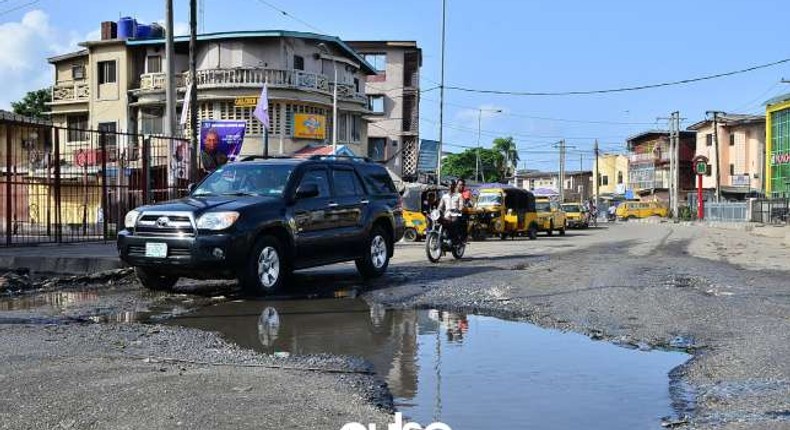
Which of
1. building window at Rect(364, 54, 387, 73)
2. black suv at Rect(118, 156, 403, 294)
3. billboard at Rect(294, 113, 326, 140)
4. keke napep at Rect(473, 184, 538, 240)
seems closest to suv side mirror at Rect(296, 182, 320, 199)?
black suv at Rect(118, 156, 403, 294)

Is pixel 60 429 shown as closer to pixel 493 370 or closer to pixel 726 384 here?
pixel 493 370

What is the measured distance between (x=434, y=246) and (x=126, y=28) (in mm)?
33057

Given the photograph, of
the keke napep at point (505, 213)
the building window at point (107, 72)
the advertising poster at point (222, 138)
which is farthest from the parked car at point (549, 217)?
the building window at point (107, 72)

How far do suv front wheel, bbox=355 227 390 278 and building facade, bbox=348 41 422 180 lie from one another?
147 ft

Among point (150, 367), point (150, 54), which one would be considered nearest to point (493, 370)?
point (150, 367)

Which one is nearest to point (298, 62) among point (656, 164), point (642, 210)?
point (642, 210)

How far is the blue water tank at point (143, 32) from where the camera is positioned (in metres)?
42.9

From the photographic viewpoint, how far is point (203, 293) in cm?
1071

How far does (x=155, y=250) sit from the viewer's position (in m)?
9.79

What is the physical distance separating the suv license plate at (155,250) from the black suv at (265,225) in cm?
1

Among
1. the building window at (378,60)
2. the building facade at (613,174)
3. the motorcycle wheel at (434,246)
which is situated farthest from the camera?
the building facade at (613,174)

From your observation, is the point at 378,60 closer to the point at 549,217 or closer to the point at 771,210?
the point at 549,217

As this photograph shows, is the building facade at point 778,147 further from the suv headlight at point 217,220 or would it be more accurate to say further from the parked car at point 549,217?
the suv headlight at point 217,220

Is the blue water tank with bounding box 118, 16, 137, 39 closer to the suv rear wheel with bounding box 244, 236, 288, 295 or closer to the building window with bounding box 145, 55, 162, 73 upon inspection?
the building window with bounding box 145, 55, 162, 73
